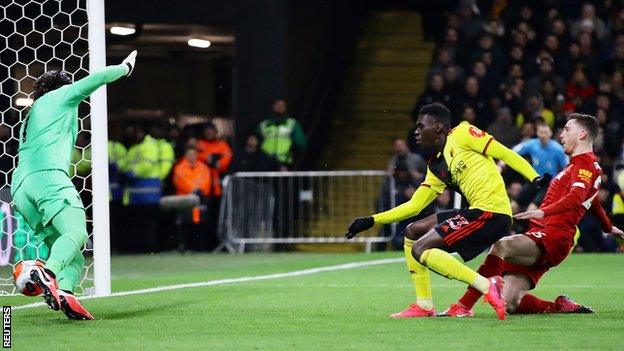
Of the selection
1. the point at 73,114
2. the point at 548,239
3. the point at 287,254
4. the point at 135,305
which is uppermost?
the point at 73,114

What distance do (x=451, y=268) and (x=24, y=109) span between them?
613cm

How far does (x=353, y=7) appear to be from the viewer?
1091 inches

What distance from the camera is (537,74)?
2300 centimetres

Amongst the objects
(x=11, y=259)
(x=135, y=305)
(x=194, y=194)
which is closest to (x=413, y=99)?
(x=194, y=194)

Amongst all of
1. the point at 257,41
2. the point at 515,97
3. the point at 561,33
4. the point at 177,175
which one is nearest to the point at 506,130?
the point at 515,97

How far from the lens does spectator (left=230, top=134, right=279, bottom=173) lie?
71.7 ft

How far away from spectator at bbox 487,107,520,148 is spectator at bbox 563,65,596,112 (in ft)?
5.65

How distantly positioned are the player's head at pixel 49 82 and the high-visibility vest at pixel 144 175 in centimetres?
1050

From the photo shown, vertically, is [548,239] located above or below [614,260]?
above

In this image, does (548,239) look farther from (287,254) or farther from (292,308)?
(287,254)

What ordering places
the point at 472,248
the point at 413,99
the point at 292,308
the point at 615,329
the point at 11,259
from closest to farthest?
1. the point at 615,329
2. the point at 472,248
3. the point at 292,308
4. the point at 11,259
5. the point at 413,99

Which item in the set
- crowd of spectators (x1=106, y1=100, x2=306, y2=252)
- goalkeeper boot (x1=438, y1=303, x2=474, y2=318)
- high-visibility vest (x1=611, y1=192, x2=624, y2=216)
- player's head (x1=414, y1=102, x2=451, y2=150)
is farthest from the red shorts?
crowd of spectators (x1=106, y1=100, x2=306, y2=252)

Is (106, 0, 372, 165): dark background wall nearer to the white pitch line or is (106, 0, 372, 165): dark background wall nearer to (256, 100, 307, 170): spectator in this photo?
(256, 100, 307, 170): spectator

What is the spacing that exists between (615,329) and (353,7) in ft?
62.6
